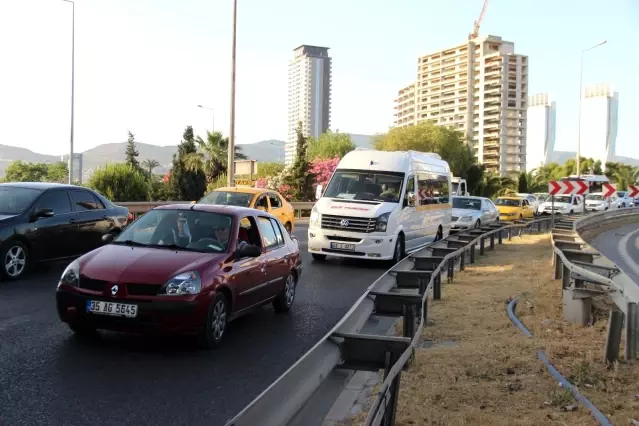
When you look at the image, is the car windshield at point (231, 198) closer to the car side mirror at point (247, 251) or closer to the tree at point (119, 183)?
the car side mirror at point (247, 251)

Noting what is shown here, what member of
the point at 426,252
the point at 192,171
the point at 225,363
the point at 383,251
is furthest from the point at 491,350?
the point at 192,171

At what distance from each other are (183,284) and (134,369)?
3.14 feet

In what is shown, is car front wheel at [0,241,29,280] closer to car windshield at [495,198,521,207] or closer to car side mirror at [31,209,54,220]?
car side mirror at [31,209,54,220]

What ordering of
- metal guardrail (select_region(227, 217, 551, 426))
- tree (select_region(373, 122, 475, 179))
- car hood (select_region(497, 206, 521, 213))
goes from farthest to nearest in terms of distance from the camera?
tree (select_region(373, 122, 475, 179)), car hood (select_region(497, 206, 521, 213)), metal guardrail (select_region(227, 217, 551, 426))

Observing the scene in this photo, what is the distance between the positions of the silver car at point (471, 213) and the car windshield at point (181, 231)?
65.1ft

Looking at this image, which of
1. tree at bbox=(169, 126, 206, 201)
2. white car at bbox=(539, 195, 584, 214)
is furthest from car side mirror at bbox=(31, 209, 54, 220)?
tree at bbox=(169, 126, 206, 201)

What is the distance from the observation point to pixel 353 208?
14.7 meters

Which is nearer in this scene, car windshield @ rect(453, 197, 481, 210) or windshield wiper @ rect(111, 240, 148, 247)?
windshield wiper @ rect(111, 240, 148, 247)

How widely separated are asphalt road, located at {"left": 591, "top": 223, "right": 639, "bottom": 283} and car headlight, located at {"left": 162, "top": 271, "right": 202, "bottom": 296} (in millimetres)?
10604

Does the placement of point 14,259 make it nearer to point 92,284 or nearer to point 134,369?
point 92,284

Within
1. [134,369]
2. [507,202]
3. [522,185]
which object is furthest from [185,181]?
[134,369]

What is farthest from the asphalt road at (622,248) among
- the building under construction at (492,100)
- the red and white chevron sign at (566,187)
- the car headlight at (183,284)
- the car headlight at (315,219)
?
the building under construction at (492,100)

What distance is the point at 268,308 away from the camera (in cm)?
939

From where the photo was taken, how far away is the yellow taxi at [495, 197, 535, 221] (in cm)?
3797
